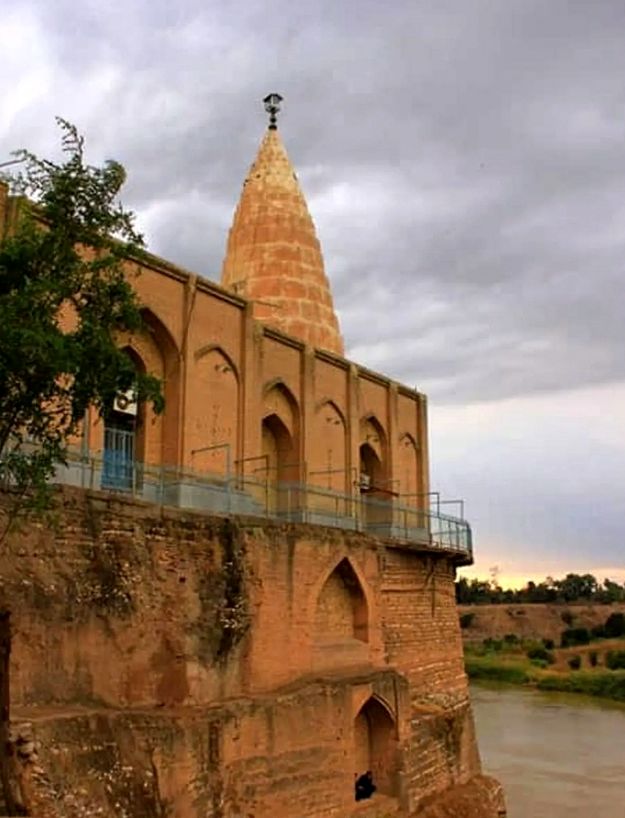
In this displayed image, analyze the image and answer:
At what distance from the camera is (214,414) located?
1723 centimetres

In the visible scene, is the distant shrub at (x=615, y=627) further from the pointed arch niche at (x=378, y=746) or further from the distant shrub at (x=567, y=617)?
the pointed arch niche at (x=378, y=746)

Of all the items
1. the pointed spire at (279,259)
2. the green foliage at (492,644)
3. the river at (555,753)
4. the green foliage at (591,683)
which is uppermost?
the pointed spire at (279,259)

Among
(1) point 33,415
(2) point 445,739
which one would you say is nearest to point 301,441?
(2) point 445,739

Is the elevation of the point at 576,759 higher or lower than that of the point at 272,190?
lower

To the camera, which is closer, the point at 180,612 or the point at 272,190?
the point at 180,612

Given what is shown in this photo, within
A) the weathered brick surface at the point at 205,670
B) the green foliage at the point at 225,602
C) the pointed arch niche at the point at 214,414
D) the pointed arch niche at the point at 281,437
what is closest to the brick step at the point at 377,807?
the weathered brick surface at the point at 205,670

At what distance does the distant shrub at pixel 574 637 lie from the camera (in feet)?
229

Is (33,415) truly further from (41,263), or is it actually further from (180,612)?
(180,612)

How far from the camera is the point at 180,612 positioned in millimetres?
12281

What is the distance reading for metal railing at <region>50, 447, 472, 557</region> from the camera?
1438cm

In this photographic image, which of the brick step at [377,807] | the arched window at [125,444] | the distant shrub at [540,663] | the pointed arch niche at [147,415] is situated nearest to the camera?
the brick step at [377,807]

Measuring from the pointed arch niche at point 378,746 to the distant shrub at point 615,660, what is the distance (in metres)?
45.8

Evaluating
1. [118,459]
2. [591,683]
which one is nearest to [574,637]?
[591,683]

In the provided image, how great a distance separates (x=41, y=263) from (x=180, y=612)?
508 centimetres
